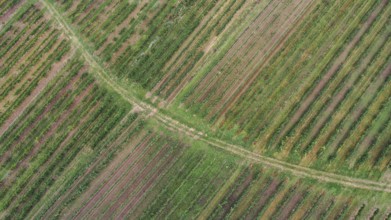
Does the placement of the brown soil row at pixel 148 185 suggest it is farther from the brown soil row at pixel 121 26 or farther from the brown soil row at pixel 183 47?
the brown soil row at pixel 121 26

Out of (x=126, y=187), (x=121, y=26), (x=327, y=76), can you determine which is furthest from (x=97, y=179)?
(x=327, y=76)

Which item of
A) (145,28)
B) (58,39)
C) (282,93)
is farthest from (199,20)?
(58,39)

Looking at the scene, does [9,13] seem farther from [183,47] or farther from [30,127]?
[183,47]

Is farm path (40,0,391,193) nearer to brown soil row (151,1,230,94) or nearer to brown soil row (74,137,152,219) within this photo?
brown soil row (151,1,230,94)

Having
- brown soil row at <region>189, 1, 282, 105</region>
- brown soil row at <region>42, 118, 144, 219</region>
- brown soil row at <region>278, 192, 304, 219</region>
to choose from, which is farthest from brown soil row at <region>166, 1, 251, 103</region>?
brown soil row at <region>278, 192, 304, 219</region>

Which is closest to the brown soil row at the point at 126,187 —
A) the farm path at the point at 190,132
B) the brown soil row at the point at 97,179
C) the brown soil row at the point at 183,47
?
the brown soil row at the point at 97,179

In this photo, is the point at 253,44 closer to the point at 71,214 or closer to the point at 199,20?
the point at 199,20
